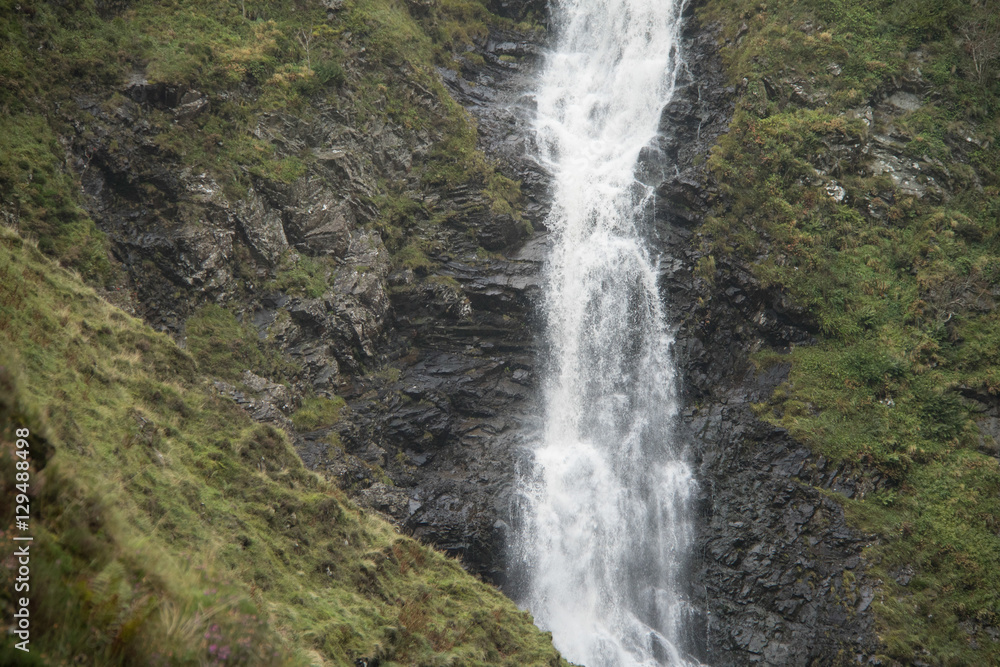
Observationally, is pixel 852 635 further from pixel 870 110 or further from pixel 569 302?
pixel 870 110

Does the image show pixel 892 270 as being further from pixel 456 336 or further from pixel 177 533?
pixel 177 533

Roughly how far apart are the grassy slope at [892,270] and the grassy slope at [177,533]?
36.6ft

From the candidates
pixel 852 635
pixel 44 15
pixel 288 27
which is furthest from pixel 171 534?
pixel 288 27

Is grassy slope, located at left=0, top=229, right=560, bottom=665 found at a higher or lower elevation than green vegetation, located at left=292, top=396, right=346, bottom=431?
higher

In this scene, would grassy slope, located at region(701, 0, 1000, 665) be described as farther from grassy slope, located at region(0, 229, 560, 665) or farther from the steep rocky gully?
grassy slope, located at region(0, 229, 560, 665)

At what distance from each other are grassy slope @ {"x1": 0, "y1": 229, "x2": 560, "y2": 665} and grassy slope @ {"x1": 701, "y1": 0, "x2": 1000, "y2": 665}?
1116 centimetres

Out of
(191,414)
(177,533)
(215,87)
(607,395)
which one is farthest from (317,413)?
(215,87)

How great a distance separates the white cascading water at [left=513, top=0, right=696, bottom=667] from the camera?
59.0ft

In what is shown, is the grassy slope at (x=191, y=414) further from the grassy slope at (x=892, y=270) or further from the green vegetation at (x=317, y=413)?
the grassy slope at (x=892, y=270)

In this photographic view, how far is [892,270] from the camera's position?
2059 centimetres

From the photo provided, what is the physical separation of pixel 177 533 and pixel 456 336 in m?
15.6

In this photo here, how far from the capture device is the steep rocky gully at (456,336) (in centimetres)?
1683

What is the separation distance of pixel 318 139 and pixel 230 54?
13.8 feet

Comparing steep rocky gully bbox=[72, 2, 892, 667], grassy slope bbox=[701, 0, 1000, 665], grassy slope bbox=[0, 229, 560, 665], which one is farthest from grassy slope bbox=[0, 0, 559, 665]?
grassy slope bbox=[701, 0, 1000, 665]
